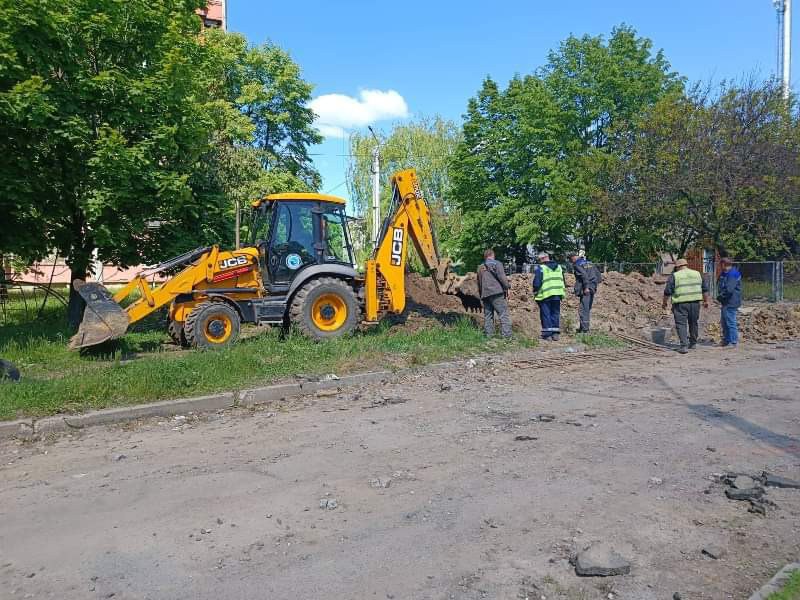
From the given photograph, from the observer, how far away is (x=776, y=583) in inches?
133

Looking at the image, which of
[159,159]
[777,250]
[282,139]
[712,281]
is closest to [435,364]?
[159,159]

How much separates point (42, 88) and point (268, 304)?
5.17m

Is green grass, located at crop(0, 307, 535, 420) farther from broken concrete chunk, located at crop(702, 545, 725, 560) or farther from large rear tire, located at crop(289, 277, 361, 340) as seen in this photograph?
broken concrete chunk, located at crop(702, 545, 725, 560)

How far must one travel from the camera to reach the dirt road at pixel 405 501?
12.0 ft

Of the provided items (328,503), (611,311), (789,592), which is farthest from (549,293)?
(789,592)

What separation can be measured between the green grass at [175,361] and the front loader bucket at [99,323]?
37 cm

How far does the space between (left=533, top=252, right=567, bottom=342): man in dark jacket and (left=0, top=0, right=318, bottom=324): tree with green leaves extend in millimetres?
7181

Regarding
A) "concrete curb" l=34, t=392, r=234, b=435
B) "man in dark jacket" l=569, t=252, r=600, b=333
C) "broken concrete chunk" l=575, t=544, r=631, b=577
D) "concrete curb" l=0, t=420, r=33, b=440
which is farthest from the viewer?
"man in dark jacket" l=569, t=252, r=600, b=333

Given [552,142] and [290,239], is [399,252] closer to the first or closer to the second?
[290,239]

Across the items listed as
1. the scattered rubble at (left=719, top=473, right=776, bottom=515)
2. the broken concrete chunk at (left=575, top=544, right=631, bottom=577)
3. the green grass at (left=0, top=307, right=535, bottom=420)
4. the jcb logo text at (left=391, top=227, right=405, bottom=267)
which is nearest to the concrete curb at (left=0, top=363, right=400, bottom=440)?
the green grass at (left=0, top=307, right=535, bottom=420)

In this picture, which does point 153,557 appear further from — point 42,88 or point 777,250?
point 777,250

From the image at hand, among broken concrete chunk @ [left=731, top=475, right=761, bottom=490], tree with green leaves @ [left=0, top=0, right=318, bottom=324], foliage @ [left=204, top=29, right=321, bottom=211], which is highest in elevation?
foliage @ [left=204, top=29, right=321, bottom=211]

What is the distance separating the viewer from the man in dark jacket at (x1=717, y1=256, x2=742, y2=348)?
1230cm

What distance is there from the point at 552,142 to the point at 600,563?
2862 centimetres
